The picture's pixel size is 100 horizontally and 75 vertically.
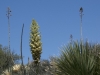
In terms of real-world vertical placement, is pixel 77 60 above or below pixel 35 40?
below

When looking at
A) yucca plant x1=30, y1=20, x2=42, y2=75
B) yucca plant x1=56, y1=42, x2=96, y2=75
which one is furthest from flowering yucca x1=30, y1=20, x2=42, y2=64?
yucca plant x1=56, y1=42, x2=96, y2=75

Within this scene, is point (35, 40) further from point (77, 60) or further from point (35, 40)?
point (77, 60)

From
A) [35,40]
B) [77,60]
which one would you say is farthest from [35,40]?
[77,60]

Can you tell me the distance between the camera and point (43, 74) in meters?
20.5

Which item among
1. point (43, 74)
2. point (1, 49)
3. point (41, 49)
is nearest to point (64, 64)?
point (41, 49)

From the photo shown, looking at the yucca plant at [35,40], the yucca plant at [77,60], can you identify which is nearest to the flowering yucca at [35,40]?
the yucca plant at [35,40]

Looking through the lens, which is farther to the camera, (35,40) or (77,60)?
(35,40)

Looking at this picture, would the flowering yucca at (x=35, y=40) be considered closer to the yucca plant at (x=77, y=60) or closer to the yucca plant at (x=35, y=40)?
the yucca plant at (x=35, y=40)

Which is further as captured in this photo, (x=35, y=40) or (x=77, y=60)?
(x=35, y=40)

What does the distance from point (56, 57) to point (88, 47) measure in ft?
3.45

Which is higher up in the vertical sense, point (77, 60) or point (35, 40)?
point (35, 40)

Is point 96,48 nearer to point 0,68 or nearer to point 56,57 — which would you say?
point 56,57

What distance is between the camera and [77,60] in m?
8.34

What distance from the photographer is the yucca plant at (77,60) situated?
8.25 metres
